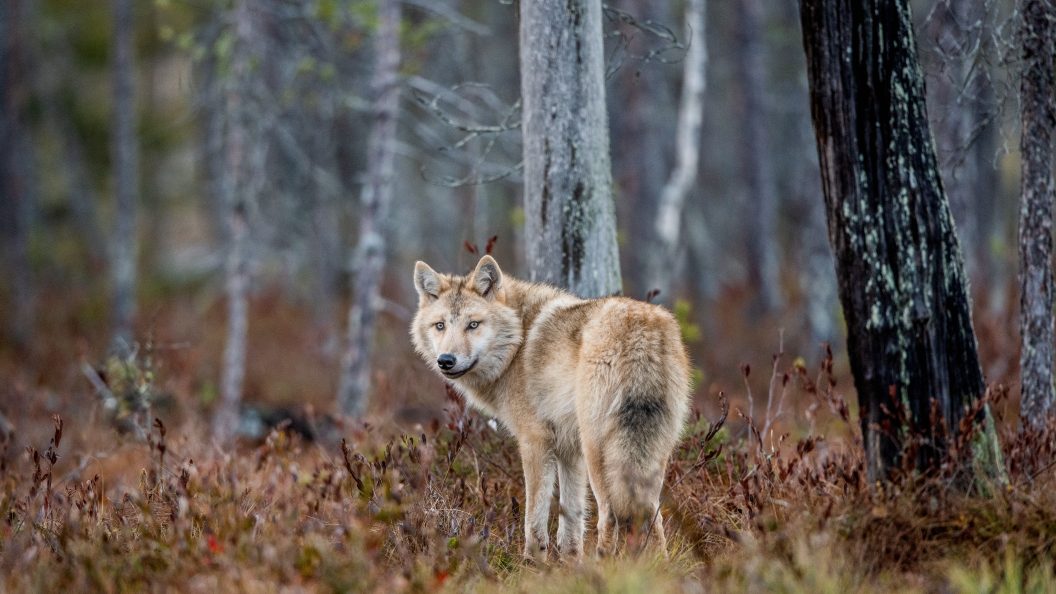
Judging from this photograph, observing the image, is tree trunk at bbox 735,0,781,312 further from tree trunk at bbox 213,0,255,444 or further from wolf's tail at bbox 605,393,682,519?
wolf's tail at bbox 605,393,682,519

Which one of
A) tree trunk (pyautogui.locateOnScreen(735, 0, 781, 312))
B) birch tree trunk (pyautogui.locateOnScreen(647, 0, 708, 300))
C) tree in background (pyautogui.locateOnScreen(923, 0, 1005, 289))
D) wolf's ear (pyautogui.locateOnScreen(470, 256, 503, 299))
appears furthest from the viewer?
tree trunk (pyautogui.locateOnScreen(735, 0, 781, 312))

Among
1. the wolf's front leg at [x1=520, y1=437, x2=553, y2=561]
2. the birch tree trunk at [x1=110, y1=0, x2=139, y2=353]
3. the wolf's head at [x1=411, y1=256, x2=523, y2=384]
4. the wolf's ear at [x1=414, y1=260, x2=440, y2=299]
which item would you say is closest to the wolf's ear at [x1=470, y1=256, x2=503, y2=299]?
the wolf's head at [x1=411, y1=256, x2=523, y2=384]

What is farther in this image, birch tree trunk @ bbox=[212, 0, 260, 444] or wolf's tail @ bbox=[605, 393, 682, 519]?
birch tree trunk @ bbox=[212, 0, 260, 444]

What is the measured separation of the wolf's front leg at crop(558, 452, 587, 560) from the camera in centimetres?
540

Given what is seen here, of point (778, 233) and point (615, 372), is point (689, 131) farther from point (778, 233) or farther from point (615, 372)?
point (778, 233)

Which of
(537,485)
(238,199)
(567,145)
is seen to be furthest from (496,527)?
(238,199)

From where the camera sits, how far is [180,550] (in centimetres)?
415

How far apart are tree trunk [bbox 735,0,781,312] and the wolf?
40.7 ft

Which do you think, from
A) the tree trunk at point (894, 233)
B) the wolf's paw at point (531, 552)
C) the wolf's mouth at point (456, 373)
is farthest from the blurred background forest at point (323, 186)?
the wolf's paw at point (531, 552)

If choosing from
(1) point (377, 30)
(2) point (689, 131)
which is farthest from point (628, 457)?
(2) point (689, 131)

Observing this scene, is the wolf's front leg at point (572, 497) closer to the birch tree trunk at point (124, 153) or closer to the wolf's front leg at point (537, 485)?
the wolf's front leg at point (537, 485)

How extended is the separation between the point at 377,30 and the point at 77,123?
20.4 meters

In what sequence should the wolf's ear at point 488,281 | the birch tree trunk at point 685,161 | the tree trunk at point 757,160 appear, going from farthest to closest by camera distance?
the tree trunk at point 757,160, the birch tree trunk at point 685,161, the wolf's ear at point 488,281

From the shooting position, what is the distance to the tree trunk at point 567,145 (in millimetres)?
6191
